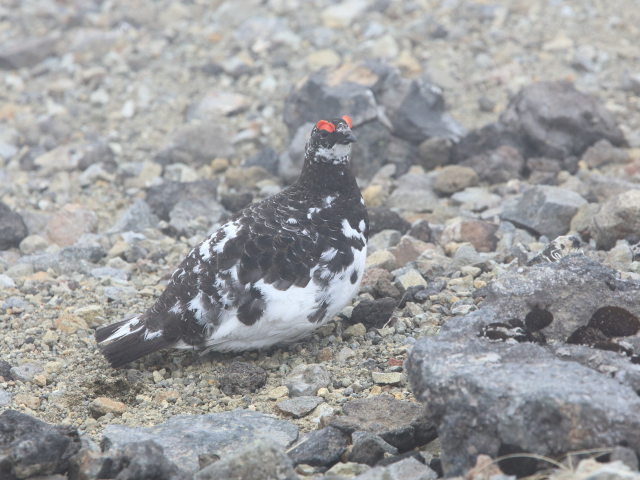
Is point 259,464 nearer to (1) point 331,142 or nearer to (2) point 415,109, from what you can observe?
(1) point 331,142

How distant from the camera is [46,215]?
886cm

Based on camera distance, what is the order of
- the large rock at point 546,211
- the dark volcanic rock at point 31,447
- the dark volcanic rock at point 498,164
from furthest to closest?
1. the dark volcanic rock at point 498,164
2. the large rock at point 546,211
3. the dark volcanic rock at point 31,447

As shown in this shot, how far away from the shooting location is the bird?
5.52 m

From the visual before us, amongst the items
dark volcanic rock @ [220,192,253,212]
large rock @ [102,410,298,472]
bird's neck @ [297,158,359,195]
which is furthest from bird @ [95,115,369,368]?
dark volcanic rock @ [220,192,253,212]

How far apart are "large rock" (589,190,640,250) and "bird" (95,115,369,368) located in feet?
6.99

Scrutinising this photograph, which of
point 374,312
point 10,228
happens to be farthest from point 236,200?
point 374,312

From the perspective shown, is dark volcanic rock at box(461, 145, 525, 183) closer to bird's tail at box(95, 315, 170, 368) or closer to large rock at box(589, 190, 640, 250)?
large rock at box(589, 190, 640, 250)

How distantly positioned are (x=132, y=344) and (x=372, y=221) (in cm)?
297

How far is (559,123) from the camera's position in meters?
9.41

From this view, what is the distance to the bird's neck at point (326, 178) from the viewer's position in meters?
6.11

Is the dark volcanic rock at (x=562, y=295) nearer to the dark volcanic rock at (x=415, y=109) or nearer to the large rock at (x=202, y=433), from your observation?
the large rock at (x=202, y=433)

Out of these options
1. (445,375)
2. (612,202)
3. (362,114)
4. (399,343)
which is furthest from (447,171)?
(445,375)

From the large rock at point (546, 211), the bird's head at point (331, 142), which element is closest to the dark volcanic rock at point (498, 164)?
the large rock at point (546, 211)

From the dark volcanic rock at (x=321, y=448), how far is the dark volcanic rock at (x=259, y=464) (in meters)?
0.46
